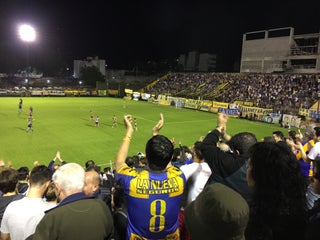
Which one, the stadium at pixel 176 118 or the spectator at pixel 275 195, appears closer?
the spectator at pixel 275 195

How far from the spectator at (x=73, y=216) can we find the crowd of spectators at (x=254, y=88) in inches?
1550

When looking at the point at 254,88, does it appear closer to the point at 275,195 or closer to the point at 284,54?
the point at 284,54

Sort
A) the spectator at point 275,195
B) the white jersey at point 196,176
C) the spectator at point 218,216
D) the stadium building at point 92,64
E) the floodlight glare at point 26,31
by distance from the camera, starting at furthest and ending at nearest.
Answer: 1. the stadium building at point 92,64
2. the floodlight glare at point 26,31
3. the white jersey at point 196,176
4. the spectator at point 275,195
5. the spectator at point 218,216

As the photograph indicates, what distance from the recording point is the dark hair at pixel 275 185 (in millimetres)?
2881

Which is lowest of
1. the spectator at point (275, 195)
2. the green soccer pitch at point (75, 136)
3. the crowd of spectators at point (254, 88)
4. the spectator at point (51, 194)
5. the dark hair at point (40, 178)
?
the green soccer pitch at point (75, 136)

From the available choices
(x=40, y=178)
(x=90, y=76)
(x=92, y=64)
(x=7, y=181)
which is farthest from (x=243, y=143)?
(x=92, y=64)

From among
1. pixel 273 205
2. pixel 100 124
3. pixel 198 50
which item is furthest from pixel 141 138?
pixel 198 50

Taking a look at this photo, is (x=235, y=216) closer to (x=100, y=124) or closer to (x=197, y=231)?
(x=197, y=231)

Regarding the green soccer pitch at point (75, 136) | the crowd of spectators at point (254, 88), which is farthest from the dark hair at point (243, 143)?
the crowd of spectators at point (254, 88)

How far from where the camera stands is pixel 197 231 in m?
2.35

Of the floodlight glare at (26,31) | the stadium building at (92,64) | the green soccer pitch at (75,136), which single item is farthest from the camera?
the stadium building at (92,64)

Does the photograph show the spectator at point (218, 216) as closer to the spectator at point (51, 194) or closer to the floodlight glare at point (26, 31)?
the spectator at point (51, 194)

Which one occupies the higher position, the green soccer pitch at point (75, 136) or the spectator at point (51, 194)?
the spectator at point (51, 194)

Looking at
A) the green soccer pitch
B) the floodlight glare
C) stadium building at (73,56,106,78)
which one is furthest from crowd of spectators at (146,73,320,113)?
stadium building at (73,56,106,78)
